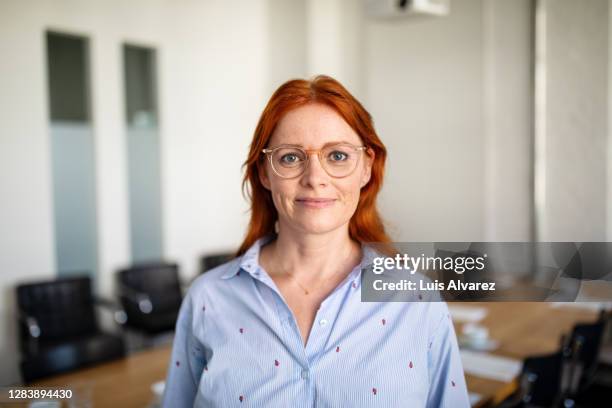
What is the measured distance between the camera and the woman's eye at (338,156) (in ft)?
3.68

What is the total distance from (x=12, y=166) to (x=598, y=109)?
4.52m

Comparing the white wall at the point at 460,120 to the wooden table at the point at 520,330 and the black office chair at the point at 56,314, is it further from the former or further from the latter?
the black office chair at the point at 56,314

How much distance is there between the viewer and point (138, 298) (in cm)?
431

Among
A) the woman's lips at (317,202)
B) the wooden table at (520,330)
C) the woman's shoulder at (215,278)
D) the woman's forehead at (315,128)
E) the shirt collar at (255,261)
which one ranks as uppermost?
the woman's forehead at (315,128)

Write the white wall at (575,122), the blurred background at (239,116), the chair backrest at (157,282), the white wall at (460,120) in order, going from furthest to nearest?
the white wall at (460,120) < the chair backrest at (157,282) < the white wall at (575,122) < the blurred background at (239,116)

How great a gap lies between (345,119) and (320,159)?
4.0 inches

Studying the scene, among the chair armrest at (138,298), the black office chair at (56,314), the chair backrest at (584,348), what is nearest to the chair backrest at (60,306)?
the black office chair at (56,314)

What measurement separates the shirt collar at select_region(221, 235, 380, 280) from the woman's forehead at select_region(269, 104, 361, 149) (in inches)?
10.4

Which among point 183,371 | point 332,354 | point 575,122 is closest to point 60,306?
point 183,371

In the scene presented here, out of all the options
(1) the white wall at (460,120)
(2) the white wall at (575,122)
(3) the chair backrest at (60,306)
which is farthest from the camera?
(1) the white wall at (460,120)

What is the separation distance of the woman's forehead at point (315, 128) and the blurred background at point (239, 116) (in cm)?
266

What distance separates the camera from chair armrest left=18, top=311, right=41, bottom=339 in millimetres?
3703

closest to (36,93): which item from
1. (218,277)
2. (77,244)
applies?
(77,244)

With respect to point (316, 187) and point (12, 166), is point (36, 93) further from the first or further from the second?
point (316, 187)
